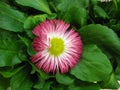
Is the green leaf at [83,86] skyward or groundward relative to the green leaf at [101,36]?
groundward

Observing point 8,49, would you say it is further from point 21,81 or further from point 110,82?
point 110,82

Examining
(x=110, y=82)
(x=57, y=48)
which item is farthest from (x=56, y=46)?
(x=110, y=82)

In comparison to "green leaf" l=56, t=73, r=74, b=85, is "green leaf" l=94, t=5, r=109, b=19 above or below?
above

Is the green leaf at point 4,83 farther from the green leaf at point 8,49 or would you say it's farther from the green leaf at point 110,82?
the green leaf at point 110,82

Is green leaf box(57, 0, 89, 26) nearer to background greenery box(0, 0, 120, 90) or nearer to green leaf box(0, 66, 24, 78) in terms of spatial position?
background greenery box(0, 0, 120, 90)

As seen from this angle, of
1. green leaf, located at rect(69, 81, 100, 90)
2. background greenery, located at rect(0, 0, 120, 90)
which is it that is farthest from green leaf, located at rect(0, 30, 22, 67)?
green leaf, located at rect(69, 81, 100, 90)

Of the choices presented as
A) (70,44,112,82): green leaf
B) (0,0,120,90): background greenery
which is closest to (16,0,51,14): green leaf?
(0,0,120,90): background greenery

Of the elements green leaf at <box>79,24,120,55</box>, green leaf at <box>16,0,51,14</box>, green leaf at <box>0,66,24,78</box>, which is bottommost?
green leaf at <box>0,66,24,78</box>

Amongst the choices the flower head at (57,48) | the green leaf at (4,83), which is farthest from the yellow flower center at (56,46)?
the green leaf at (4,83)
